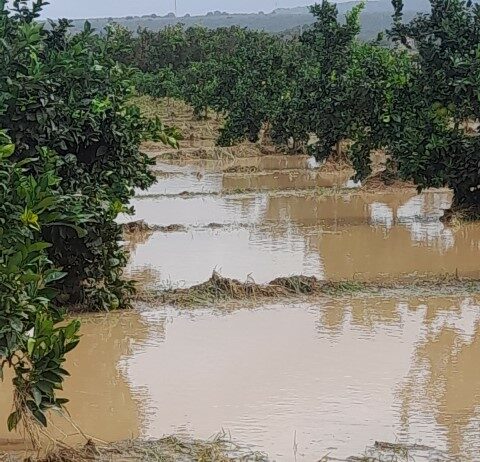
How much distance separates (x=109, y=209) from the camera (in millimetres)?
10641

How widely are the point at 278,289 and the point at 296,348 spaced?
89.2 inches

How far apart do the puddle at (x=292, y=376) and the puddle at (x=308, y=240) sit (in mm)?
1953

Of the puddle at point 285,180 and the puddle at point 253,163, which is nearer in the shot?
the puddle at point 285,180

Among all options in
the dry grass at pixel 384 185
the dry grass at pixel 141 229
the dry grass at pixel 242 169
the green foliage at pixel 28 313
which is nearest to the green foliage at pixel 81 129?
the green foliage at pixel 28 313

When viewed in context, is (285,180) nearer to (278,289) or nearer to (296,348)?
(278,289)

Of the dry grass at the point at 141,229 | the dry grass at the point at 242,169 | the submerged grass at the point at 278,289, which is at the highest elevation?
the dry grass at the point at 242,169

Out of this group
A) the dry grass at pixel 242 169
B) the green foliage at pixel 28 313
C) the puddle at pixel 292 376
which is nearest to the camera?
the green foliage at pixel 28 313

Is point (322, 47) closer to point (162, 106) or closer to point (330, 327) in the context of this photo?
point (330, 327)

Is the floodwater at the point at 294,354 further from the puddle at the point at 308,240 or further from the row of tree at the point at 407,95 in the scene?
the row of tree at the point at 407,95

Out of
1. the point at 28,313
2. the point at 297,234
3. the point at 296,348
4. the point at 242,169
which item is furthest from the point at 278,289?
the point at 242,169

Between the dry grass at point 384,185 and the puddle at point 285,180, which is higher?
the dry grass at point 384,185

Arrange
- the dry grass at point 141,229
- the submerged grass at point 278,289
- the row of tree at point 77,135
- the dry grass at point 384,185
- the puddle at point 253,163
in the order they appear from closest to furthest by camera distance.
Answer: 1. the row of tree at point 77,135
2. the submerged grass at point 278,289
3. the dry grass at point 141,229
4. the dry grass at point 384,185
5. the puddle at point 253,163

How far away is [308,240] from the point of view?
15.7 metres

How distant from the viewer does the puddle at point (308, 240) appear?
13359mm
